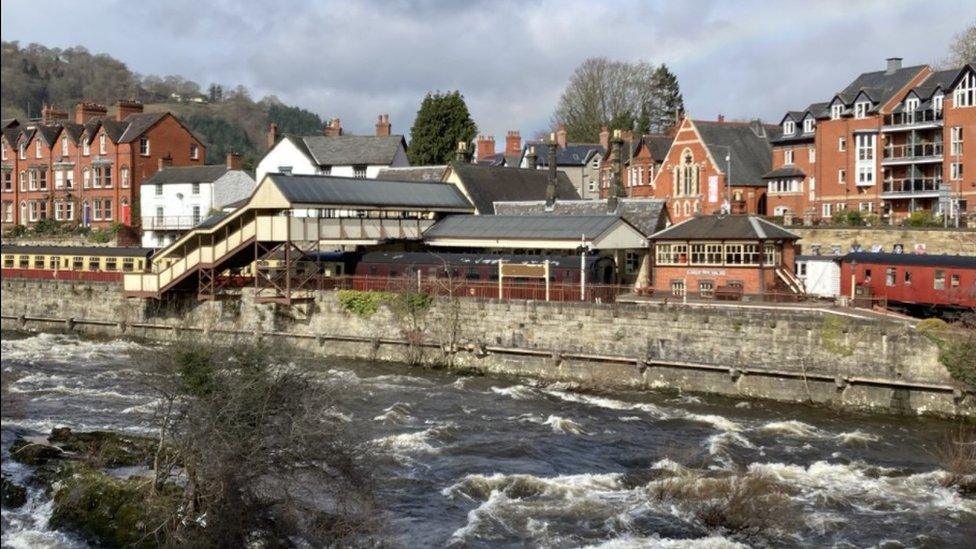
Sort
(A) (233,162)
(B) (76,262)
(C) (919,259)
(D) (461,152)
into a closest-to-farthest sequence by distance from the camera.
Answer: (C) (919,259) < (B) (76,262) < (A) (233,162) < (D) (461,152)

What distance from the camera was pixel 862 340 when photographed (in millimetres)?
33594

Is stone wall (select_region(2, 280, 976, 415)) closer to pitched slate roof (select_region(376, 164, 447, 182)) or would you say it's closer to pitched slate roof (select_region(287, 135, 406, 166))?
pitched slate roof (select_region(376, 164, 447, 182))

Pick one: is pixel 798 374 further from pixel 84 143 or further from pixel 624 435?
pixel 84 143

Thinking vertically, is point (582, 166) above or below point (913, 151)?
above

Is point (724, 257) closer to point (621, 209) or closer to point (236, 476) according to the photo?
point (621, 209)

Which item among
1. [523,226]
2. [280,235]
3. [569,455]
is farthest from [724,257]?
[569,455]

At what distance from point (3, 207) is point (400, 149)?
103 feet

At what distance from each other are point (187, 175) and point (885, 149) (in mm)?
43525

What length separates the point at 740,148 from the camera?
6625 centimetres

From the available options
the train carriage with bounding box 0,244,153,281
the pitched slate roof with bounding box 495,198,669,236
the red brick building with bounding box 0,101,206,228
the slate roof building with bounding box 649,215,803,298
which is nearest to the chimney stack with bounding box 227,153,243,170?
the red brick building with bounding box 0,101,206,228

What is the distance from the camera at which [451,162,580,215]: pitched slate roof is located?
57.5m

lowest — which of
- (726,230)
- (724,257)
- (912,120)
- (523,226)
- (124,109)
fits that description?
(724,257)

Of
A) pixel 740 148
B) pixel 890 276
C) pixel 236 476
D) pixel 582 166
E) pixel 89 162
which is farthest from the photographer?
pixel 582 166

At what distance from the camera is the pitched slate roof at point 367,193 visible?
4525 centimetres
